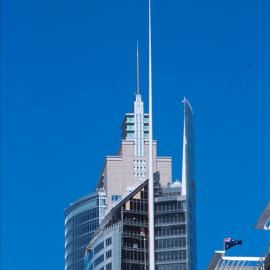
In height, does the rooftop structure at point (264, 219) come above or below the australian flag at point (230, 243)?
below

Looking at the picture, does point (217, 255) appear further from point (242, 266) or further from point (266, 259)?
point (266, 259)

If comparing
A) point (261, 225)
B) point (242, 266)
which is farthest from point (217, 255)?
point (261, 225)

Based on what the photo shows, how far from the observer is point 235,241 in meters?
101

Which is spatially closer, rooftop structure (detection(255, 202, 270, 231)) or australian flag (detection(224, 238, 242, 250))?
rooftop structure (detection(255, 202, 270, 231))

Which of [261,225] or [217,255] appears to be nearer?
[261,225]

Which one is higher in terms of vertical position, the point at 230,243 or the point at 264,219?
the point at 230,243

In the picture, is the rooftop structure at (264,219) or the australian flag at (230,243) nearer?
the rooftop structure at (264,219)

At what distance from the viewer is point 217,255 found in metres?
97.2

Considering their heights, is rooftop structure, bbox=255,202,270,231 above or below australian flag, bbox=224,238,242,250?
below

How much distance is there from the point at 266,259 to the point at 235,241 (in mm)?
13736

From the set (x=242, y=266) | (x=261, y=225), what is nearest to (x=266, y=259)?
(x=261, y=225)

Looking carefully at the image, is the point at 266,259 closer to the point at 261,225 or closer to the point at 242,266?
the point at 261,225

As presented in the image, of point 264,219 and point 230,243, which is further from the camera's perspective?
point 230,243

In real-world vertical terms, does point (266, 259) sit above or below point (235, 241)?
below
